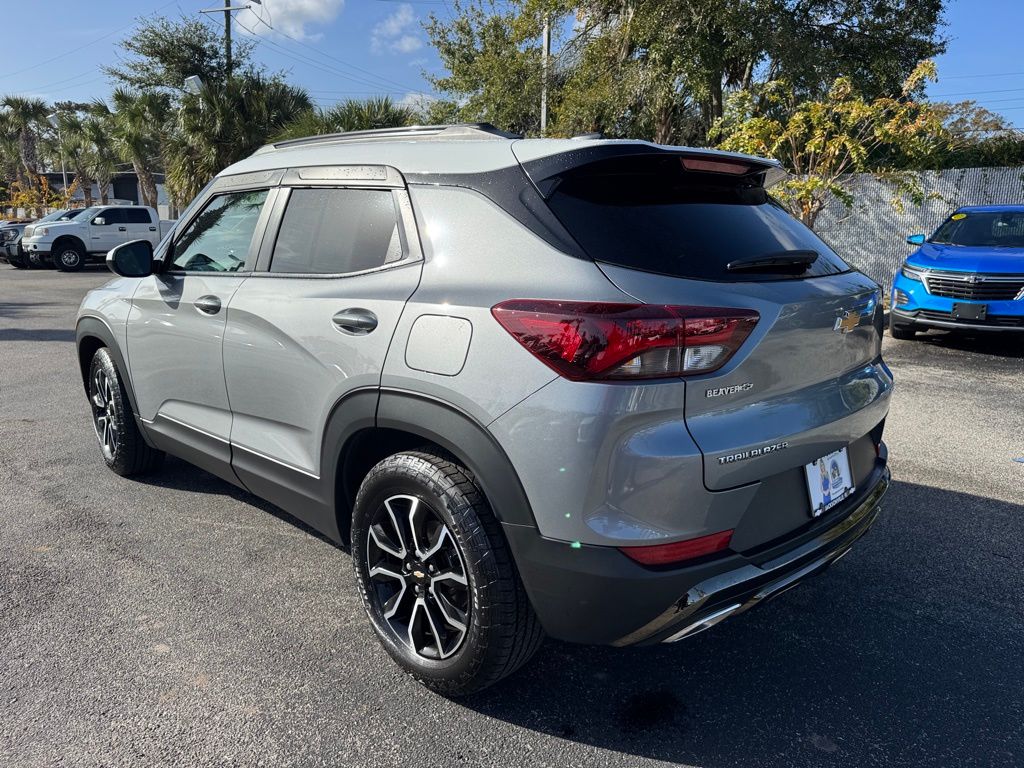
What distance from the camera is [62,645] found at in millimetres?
2707

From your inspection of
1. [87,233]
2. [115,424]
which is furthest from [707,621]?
[87,233]

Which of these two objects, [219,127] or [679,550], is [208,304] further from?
[219,127]

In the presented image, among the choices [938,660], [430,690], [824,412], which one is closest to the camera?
[824,412]

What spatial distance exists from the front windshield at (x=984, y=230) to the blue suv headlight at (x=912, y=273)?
85cm

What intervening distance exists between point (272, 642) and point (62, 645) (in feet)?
2.44

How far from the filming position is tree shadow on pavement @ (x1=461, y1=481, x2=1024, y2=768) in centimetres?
222

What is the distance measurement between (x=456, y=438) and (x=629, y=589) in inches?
24.5

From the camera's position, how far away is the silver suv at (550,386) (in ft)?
6.43

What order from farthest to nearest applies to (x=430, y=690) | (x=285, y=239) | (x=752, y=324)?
1. (x=285, y=239)
2. (x=430, y=690)
3. (x=752, y=324)

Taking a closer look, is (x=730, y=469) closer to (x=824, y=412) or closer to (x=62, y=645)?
(x=824, y=412)

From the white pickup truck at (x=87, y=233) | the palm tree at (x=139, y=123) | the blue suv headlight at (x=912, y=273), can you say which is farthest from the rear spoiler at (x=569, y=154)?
the palm tree at (x=139, y=123)

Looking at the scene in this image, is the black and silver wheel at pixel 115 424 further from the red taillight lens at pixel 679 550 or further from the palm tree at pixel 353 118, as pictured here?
the palm tree at pixel 353 118

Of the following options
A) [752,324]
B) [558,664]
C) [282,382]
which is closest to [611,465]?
[752,324]

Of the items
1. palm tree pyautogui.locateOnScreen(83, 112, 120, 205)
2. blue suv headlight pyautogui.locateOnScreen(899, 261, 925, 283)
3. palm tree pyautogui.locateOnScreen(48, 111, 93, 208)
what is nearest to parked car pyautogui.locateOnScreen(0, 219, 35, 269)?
palm tree pyautogui.locateOnScreen(83, 112, 120, 205)
